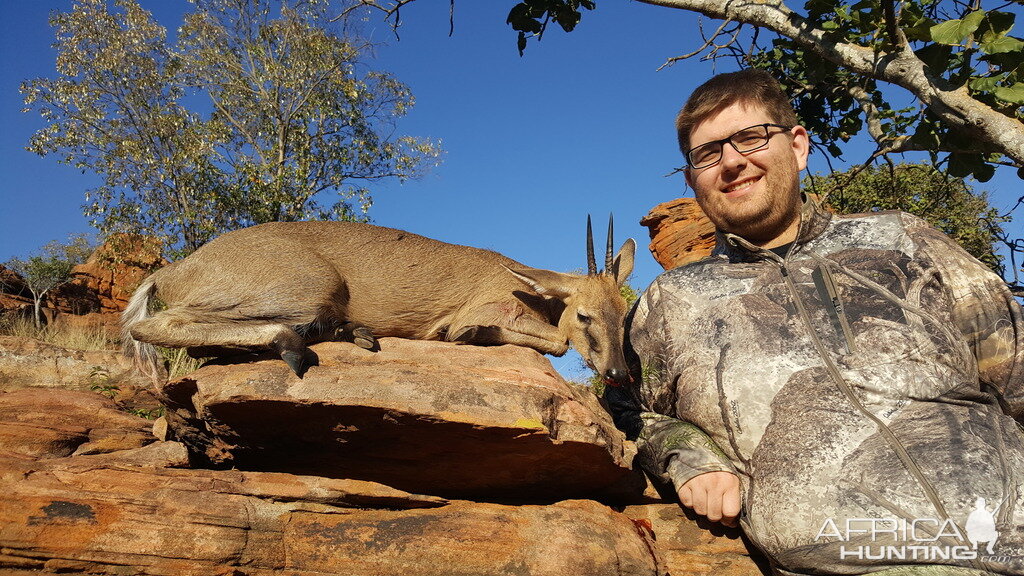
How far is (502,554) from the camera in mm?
4277

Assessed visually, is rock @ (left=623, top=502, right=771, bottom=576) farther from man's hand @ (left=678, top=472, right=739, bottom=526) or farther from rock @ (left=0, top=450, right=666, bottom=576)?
man's hand @ (left=678, top=472, right=739, bottom=526)

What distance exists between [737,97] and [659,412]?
7.33 feet

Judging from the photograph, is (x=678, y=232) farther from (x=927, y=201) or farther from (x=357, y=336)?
(x=357, y=336)

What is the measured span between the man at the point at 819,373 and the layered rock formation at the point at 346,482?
0.67 meters

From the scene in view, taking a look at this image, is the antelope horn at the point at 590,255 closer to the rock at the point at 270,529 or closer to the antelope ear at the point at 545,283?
the antelope ear at the point at 545,283

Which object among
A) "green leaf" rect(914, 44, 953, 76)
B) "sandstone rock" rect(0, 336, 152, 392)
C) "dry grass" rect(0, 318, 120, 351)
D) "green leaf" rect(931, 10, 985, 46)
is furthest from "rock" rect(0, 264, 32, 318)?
"green leaf" rect(931, 10, 985, 46)

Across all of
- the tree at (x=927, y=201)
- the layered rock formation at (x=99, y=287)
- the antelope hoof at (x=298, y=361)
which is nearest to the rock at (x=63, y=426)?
the antelope hoof at (x=298, y=361)

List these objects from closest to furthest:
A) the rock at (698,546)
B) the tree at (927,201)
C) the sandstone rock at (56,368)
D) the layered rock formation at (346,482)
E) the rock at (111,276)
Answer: the layered rock formation at (346,482)
the rock at (698,546)
the sandstone rock at (56,368)
the tree at (927,201)
the rock at (111,276)

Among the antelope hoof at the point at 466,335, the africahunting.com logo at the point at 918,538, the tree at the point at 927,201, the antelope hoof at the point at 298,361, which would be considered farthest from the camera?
the tree at the point at 927,201

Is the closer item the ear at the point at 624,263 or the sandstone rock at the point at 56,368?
the sandstone rock at the point at 56,368

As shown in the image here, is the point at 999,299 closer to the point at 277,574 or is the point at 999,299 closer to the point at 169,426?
the point at 277,574

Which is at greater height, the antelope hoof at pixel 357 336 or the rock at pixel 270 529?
the antelope hoof at pixel 357 336

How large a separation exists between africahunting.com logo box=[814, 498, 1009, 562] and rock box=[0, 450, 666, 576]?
1.44 m

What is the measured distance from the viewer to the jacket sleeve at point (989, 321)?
3926mm
